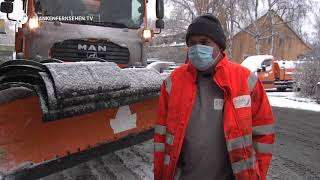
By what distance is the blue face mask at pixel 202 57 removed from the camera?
2516 millimetres

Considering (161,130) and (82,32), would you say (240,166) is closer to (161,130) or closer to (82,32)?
(161,130)

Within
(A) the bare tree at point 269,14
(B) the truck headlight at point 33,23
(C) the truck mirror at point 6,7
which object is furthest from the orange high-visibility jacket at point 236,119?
(A) the bare tree at point 269,14

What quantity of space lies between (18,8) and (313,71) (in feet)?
43.5

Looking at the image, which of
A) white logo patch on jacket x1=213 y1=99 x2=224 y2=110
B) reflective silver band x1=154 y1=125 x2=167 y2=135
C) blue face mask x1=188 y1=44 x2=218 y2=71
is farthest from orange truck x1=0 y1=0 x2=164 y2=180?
white logo patch on jacket x1=213 y1=99 x2=224 y2=110

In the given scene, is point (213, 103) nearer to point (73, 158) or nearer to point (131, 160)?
point (73, 158)

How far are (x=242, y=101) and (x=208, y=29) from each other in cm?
46

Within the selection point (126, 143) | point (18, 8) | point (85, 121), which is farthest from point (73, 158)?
point (18, 8)

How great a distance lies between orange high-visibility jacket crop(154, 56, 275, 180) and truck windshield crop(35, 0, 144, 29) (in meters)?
4.26

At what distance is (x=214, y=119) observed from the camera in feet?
7.98

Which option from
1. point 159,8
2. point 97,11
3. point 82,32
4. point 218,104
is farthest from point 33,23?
point 218,104

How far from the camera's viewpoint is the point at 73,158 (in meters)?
3.93

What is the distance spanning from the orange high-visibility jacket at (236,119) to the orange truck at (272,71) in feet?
66.8

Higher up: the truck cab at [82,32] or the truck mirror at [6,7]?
the truck mirror at [6,7]

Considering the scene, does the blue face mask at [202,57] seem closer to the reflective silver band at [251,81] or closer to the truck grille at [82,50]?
the reflective silver band at [251,81]
